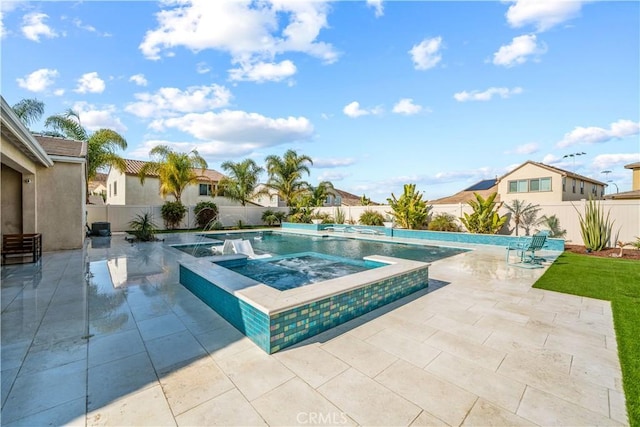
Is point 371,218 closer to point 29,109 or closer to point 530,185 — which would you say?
point 530,185

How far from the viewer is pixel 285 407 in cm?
246

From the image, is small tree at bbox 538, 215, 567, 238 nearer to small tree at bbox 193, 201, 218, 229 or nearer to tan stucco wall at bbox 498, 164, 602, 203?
tan stucco wall at bbox 498, 164, 602, 203

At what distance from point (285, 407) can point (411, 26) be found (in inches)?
486

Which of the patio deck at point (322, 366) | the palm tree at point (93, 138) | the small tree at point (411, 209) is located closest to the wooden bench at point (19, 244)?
the patio deck at point (322, 366)

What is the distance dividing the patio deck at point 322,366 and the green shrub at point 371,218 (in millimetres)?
14026

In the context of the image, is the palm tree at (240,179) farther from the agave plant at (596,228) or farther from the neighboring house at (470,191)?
the agave plant at (596,228)

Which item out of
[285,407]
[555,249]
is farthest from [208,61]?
[555,249]

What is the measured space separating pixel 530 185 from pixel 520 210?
6.83 metres

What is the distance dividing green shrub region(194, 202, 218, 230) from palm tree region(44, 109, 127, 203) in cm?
637

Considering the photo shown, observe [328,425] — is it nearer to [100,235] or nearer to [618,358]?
[618,358]

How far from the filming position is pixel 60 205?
1126 cm

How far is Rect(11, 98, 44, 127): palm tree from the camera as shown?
51.0ft

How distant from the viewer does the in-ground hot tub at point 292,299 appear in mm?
3504

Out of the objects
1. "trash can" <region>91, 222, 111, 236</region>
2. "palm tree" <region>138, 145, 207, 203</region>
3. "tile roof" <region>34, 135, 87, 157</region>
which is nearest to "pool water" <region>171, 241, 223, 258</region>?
"tile roof" <region>34, 135, 87, 157</region>
